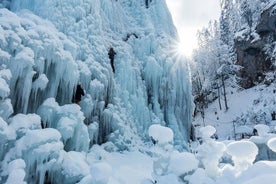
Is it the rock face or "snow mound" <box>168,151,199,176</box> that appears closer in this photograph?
"snow mound" <box>168,151,199,176</box>

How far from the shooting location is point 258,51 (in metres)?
39.9

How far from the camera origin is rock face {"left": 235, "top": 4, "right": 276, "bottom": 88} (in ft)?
124

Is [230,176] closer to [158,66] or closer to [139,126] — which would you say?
[139,126]

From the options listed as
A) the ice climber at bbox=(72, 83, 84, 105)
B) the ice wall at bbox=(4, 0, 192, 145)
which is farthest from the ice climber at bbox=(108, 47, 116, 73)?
the ice climber at bbox=(72, 83, 84, 105)

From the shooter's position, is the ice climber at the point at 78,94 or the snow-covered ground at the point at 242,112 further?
the snow-covered ground at the point at 242,112

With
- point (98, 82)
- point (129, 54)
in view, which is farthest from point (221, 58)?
point (98, 82)

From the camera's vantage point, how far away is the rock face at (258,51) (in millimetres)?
37844

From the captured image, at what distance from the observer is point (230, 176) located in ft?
20.5

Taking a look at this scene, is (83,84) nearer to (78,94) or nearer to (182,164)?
(78,94)

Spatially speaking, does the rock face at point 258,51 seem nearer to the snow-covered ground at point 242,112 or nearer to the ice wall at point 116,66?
the snow-covered ground at point 242,112

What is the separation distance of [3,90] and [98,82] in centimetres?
505

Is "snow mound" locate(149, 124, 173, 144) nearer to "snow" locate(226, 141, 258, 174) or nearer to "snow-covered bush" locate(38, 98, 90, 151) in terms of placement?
"snow" locate(226, 141, 258, 174)

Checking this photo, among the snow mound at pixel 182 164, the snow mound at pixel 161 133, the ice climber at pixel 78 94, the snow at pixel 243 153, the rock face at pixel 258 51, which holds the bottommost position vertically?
the snow mound at pixel 182 164

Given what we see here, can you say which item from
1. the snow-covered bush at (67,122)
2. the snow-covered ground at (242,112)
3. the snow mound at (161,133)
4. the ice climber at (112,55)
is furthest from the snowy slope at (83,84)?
the snow-covered ground at (242,112)
